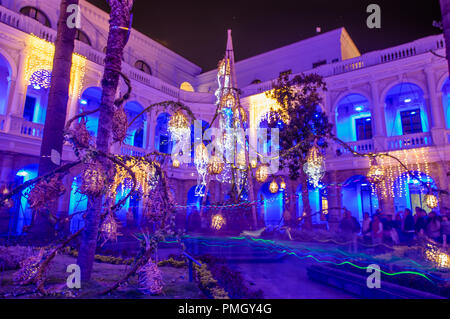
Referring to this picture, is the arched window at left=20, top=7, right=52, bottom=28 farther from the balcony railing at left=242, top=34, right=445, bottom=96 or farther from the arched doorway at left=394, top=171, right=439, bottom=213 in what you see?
the arched doorway at left=394, top=171, right=439, bottom=213

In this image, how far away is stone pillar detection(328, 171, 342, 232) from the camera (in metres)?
16.8

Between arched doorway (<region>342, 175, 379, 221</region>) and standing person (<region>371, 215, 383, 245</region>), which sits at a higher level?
arched doorway (<region>342, 175, 379, 221</region>)

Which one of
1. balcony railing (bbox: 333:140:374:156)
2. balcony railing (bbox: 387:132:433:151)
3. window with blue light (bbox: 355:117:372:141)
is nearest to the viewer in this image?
balcony railing (bbox: 387:132:433:151)

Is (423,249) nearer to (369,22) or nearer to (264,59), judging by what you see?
(369,22)

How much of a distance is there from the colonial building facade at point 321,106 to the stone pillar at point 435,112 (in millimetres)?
53

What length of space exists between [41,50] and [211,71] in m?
16.0

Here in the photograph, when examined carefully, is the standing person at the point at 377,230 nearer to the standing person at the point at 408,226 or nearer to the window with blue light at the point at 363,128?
the standing person at the point at 408,226

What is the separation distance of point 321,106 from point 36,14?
19.4 meters

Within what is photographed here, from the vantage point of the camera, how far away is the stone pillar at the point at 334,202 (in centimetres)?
1680

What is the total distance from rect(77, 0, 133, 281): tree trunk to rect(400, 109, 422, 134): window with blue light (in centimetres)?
1919

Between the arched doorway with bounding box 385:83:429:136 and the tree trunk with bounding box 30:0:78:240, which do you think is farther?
the arched doorway with bounding box 385:83:429:136

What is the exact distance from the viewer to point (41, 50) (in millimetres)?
15000

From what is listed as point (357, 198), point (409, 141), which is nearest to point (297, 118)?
point (409, 141)

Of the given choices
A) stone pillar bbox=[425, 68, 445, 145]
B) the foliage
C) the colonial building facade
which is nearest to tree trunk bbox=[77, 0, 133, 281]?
the colonial building facade
